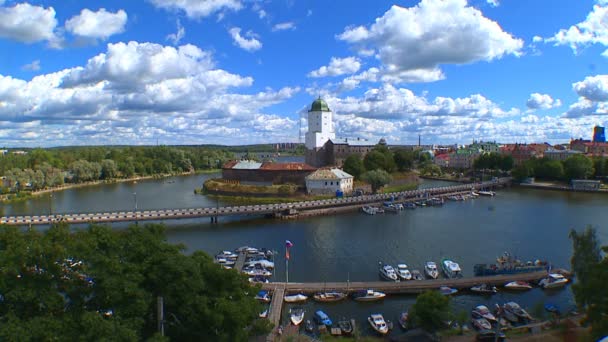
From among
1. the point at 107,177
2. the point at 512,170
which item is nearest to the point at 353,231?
the point at 512,170

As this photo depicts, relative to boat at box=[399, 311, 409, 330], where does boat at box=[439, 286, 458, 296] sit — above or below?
above

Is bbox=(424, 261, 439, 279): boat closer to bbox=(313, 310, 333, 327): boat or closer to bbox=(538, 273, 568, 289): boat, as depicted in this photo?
bbox=(538, 273, 568, 289): boat

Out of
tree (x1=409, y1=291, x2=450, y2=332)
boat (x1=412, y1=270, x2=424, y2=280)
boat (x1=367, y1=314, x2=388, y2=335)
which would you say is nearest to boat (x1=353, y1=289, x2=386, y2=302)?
boat (x1=367, y1=314, x2=388, y2=335)

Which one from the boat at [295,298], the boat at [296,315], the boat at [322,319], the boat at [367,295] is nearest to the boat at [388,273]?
the boat at [367,295]

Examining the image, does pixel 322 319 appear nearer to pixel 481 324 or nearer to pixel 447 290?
pixel 481 324

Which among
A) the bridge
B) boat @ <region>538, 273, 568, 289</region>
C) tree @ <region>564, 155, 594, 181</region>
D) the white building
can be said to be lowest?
boat @ <region>538, 273, 568, 289</region>

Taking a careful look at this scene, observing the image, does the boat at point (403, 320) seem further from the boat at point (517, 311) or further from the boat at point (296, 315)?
the boat at point (517, 311)

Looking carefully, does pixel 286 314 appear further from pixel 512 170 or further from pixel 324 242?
pixel 512 170
